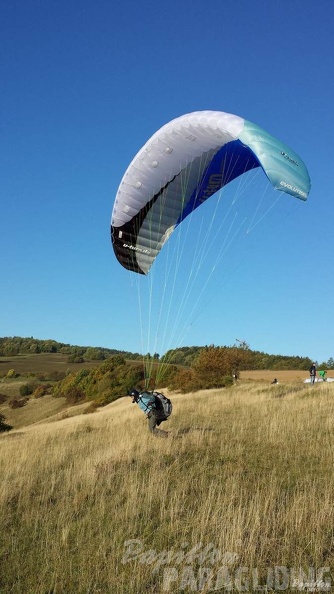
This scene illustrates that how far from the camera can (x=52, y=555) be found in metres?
4.60

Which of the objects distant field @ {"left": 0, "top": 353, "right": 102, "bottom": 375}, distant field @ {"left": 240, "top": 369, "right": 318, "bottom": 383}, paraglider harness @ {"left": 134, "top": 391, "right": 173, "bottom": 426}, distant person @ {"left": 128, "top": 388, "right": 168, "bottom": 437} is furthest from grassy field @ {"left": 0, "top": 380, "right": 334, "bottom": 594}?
distant field @ {"left": 0, "top": 353, "right": 102, "bottom": 375}

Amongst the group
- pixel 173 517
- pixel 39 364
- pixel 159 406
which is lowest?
pixel 173 517

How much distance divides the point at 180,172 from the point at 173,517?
909 centimetres

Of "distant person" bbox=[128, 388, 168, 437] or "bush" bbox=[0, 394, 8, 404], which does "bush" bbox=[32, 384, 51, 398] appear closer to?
"bush" bbox=[0, 394, 8, 404]

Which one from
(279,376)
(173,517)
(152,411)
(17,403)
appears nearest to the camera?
(173,517)

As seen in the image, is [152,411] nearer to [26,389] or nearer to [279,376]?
[279,376]

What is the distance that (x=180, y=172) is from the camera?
39.7 feet

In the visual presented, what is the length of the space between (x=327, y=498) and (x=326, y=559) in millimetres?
1228

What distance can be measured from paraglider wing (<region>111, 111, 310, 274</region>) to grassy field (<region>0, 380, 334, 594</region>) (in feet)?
16.0

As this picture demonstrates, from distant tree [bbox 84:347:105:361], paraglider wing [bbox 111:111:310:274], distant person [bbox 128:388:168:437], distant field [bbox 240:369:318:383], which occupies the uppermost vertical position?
paraglider wing [bbox 111:111:310:274]

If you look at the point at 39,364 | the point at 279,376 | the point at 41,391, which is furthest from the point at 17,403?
the point at 39,364

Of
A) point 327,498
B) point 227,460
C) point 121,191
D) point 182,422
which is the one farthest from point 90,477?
point 121,191

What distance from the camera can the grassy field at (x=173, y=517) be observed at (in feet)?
13.2

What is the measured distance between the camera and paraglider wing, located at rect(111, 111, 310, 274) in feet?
28.5
